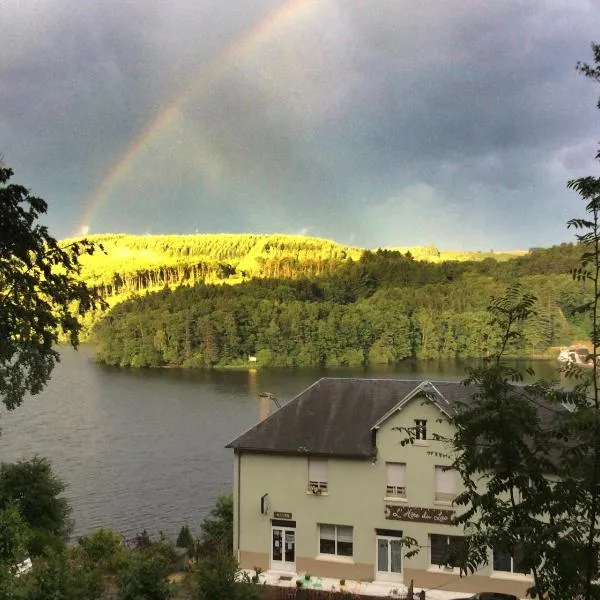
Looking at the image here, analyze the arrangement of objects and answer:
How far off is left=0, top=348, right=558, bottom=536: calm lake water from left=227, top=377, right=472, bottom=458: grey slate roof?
9.76 metres

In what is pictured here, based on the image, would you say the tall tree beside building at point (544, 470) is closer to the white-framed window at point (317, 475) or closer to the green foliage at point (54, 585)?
the green foliage at point (54, 585)

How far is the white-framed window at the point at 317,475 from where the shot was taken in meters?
23.6

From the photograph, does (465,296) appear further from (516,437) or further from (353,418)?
(516,437)

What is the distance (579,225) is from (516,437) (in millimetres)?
2482

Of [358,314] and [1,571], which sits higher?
[358,314]

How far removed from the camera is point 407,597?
2091 cm

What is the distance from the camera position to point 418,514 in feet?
→ 74.4

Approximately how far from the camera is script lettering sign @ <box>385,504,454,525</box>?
22391mm

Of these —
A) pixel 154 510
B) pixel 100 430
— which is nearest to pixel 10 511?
pixel 154 510

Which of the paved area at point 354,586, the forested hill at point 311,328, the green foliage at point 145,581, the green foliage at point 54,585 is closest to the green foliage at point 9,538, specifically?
the green foliage at point 54,585

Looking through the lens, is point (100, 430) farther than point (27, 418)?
No

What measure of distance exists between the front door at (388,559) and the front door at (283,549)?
2.92 meters

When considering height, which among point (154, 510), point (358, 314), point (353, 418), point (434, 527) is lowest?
point (154, 510)

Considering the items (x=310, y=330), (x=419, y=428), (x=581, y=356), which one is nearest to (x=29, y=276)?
(x=419, y=428)
